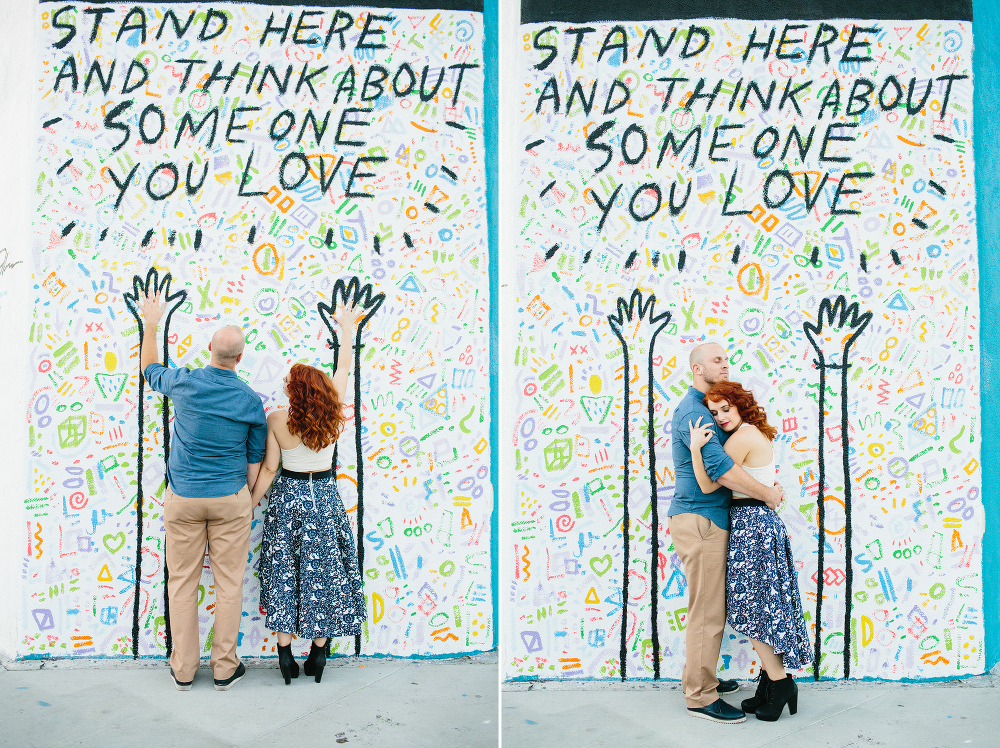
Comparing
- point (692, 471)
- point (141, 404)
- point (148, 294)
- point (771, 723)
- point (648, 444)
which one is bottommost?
point (771, 723)

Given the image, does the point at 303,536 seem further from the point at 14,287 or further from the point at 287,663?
the point at 14,287

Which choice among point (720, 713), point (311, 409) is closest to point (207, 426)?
→ point (311, 409)

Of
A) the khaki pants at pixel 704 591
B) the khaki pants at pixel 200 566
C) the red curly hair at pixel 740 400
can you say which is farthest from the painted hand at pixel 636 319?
the khaki pants at pixel 200 566

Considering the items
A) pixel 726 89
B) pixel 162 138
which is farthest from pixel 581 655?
pixel 162 138

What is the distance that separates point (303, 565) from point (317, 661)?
52cm

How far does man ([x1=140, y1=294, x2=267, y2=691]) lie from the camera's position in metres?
3.33

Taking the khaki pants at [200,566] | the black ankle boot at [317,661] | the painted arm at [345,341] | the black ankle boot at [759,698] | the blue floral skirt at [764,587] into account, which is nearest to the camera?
the blue floral skirt at [764,587]

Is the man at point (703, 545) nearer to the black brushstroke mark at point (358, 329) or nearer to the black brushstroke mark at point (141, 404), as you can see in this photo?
the black brushstroke mark at point (358, 329)

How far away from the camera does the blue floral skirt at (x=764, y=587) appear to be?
3111mm

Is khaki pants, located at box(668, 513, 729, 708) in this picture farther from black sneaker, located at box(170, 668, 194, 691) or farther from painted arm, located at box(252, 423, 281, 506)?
black sneaker, located at box(170, 668, 194, 691)

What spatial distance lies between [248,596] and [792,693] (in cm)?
289

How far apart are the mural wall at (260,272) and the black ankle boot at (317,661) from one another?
1.07ft

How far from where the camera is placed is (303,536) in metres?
3.46

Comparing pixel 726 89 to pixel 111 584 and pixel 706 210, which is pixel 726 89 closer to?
pixel 706 210
